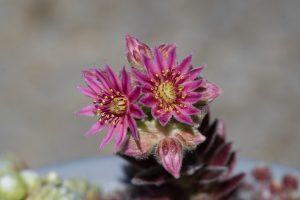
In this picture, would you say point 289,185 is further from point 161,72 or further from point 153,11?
point 153,11

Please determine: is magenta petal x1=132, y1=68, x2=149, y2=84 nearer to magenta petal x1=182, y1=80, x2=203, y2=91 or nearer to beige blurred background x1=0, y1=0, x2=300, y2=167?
magenta petal x1=182, y1=80, x2=203, y2=91

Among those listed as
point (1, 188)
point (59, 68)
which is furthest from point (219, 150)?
point (59, 68)

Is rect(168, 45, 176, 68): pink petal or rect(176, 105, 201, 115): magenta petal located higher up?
rect(168, 45, 176, 68): pink petal

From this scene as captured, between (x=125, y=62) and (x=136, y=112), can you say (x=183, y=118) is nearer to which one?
(x=136, y=112)

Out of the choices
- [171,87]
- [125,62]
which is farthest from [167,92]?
[125,62]

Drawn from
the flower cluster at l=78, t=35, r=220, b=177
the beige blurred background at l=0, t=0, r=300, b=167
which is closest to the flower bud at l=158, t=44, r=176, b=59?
the flower cluster at l=78, t=35, r=220, b=177
